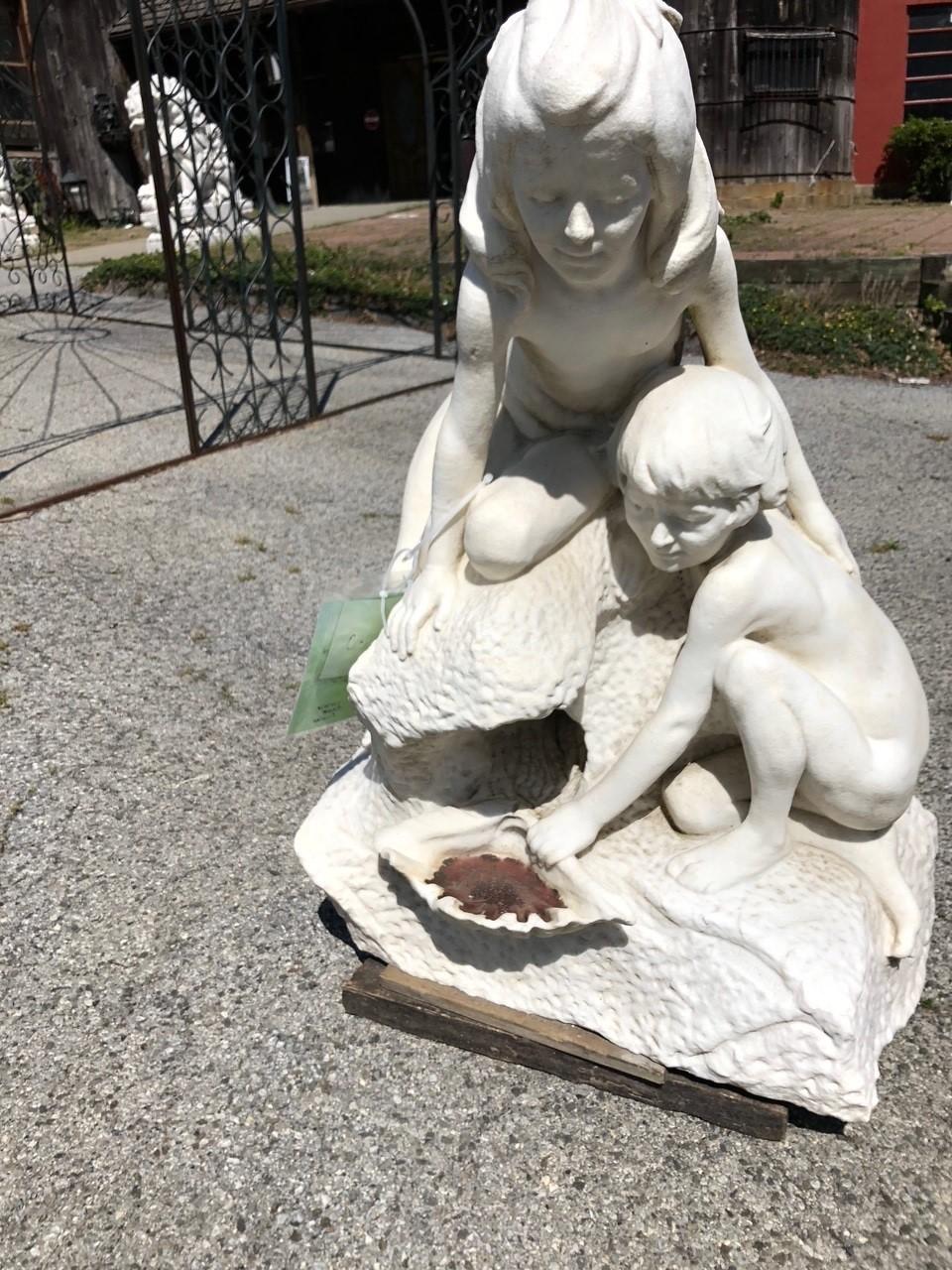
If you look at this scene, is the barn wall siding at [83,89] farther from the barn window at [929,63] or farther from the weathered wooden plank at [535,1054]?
the weathered wooden plank at [535,1054]

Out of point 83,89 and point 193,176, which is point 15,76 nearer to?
point 83,89

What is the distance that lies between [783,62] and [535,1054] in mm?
14912

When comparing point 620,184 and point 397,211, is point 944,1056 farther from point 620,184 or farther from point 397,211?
point 397,211

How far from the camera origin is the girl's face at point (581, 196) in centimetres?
149

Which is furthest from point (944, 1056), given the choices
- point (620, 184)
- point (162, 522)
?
point (162, 522)

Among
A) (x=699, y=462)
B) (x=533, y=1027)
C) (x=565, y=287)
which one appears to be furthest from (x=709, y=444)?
(x=533, y=1027)

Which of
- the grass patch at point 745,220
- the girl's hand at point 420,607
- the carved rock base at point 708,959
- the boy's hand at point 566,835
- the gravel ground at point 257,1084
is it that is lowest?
the gravel ground at point 257,1084

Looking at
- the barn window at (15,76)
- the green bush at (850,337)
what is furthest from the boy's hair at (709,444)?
the barn window at (15,76)

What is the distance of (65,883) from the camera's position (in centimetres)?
272

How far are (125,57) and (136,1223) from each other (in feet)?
64.7

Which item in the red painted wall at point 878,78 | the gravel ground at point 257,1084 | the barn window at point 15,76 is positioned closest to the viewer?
the gravel ground at point 257,1084

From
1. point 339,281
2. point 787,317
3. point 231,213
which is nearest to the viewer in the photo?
point 231,213

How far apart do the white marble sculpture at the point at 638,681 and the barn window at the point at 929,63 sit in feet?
48.4

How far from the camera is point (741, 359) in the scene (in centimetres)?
202
